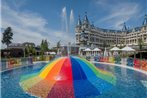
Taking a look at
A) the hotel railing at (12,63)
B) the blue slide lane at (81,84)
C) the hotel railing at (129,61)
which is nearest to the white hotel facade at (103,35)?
the hotel railing at (129,61)

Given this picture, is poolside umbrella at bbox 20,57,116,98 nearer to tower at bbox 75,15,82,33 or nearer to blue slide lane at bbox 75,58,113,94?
blue slide lane at bbox 75,58,113,94

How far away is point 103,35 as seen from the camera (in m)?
129

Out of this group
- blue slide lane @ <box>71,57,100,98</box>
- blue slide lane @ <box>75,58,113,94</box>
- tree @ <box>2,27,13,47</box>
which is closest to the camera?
blue slide lane @ <box>71,57,100,98</box>

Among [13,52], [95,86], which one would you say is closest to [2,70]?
[95,86]

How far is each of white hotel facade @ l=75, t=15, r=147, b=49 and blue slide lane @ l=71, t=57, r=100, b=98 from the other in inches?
3145

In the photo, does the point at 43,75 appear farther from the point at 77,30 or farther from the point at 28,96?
the point at 77,30

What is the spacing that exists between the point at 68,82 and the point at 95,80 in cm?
164

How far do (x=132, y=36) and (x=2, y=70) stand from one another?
112167 mm

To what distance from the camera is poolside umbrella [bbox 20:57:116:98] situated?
32.7 ft

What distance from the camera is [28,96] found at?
962 centimetres

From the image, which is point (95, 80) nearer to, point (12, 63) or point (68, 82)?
point (68, 82)

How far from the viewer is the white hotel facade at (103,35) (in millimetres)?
106438

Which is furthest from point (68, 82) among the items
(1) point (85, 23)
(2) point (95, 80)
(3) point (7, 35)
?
(1) point (85, 23)

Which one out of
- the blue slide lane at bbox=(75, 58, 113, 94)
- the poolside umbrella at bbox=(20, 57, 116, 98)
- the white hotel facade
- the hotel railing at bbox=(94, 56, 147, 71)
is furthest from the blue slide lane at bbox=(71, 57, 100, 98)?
the white hotel facade
